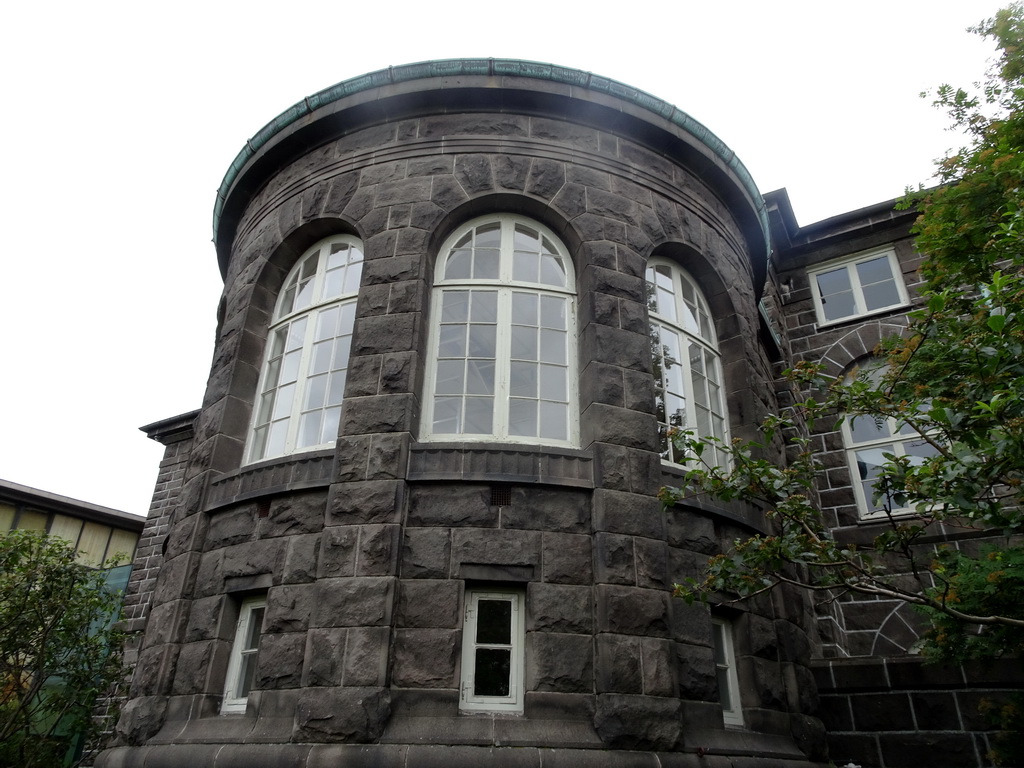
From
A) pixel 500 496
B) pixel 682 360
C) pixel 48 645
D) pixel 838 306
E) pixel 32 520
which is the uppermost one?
pixel 838 306

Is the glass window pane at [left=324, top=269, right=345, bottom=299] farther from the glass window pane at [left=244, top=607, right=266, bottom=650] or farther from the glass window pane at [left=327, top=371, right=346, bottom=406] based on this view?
the glass window pane at [left=244, top=607, right=266, bottom=650]

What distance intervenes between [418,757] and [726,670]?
353cm

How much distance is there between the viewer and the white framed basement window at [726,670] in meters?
7.75

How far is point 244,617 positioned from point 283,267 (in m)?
4.47

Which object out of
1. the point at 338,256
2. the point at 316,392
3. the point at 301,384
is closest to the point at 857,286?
the point at 338,256

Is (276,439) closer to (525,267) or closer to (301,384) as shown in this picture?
(301,384)

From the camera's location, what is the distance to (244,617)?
7.75 metres

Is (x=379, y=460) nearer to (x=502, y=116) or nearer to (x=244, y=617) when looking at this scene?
(x=244, y=617)

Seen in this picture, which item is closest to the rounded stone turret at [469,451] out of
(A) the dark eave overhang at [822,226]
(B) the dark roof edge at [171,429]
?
(A) the dark eave overhang at [822,226]

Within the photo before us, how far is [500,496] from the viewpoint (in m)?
7.41

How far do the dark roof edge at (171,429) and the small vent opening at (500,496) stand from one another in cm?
1014

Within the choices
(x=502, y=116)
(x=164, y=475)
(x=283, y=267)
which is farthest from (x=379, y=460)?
(x=164, y=475)

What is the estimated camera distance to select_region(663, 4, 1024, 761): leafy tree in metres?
5.20

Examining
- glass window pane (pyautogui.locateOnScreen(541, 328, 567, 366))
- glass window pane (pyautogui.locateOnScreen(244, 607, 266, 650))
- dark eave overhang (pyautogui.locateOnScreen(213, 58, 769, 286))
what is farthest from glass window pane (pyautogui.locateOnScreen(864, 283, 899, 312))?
glass window pane (pyautogui.locateOnScreen(244, 607, 266, 650))
